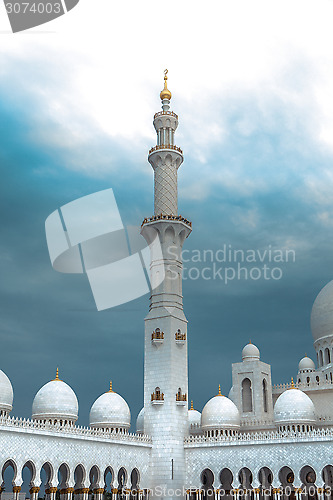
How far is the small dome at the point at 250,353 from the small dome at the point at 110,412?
12176mm

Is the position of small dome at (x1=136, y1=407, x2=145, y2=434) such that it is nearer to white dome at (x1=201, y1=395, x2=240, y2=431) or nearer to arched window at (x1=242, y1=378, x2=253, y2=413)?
white dome at (x1=201, y1=395, x2=240, y2=431)

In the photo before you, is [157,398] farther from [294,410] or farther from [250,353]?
[250,353]

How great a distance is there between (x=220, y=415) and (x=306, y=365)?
12.3 metres

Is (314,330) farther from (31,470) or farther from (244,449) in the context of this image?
(31,470)

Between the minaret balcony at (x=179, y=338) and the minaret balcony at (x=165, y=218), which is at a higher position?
the minaret balcony at (x=165, y=218)

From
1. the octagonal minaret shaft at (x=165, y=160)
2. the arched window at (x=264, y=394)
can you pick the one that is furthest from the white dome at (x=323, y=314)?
the octagonal minaret shaft at (x=165, y=160)

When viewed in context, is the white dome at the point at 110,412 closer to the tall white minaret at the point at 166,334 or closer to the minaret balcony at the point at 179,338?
the tall white minaret at the point at 166,334

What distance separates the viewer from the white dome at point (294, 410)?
40.7m

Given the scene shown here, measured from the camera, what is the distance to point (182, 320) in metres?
44.7

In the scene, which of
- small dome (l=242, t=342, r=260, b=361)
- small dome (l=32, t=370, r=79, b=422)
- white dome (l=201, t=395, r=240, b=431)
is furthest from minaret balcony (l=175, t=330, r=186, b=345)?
small dome (l=242, t=342, r=260, b=361)

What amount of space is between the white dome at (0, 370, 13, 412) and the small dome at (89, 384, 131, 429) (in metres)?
8.40

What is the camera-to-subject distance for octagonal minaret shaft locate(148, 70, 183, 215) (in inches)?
1829

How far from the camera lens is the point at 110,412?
42.8 meters

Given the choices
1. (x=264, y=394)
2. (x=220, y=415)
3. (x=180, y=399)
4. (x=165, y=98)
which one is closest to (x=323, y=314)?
(x=264, y=394)
